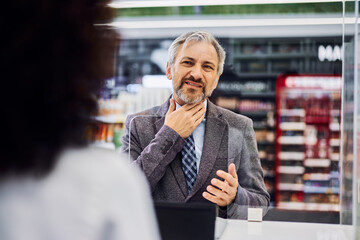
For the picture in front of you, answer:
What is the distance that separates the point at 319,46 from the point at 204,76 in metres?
1.31

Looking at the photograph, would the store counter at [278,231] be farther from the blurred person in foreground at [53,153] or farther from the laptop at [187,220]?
the blurred person in foreground at [53,153]

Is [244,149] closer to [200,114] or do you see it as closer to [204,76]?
[200,114]

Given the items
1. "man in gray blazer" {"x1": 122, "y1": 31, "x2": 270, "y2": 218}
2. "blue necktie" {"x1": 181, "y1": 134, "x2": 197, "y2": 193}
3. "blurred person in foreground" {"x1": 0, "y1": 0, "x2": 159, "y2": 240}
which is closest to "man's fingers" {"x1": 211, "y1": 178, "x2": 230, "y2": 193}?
"man in gray blazer" {"x1": 122, "y1": 31, "x2": 270, "y2": 218}

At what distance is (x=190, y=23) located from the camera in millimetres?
2846

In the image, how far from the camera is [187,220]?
1597 mm

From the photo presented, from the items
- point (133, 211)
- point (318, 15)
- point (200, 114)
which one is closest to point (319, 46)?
point (318, 15)

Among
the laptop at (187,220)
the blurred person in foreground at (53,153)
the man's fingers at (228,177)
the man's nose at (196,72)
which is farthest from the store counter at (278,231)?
the blurred person in foreground at (53,153)

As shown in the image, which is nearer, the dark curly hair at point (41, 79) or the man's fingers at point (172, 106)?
the dark curly hair at point (41, 79)

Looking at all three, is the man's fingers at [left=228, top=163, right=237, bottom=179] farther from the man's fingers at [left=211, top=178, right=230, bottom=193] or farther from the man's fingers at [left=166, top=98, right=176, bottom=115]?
the man's fingers at [left=166, top=98, right=176, bottom=115]

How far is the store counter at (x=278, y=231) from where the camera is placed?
236 cm

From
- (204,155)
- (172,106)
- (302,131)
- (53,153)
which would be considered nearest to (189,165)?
(204,155)

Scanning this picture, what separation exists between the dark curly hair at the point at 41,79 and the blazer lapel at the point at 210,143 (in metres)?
1.99

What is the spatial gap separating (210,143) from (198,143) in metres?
0.07

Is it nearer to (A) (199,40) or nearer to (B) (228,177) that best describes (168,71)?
(A) (199,40)
